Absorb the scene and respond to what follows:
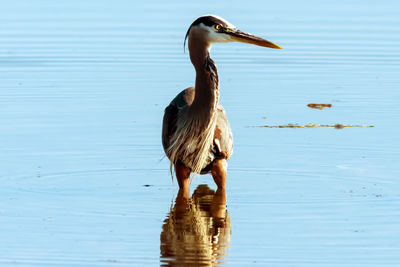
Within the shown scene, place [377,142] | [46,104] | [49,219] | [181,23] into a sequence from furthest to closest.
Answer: [181,23]
[46,104]
[377,142]
[49,219]

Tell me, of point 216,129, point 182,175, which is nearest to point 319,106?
point 216,129

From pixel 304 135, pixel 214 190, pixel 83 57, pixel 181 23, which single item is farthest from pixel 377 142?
pixel 181 23

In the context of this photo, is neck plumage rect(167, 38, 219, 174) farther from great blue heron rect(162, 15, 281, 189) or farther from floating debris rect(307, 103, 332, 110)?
floating debris rect(307, 103, 332, 110)

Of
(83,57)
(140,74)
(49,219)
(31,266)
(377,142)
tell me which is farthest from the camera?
(83,57)

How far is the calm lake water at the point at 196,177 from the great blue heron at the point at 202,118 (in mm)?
313

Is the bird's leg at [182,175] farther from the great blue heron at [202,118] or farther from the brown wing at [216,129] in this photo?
the brown wing at [216,129]

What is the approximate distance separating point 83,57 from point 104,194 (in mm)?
7107

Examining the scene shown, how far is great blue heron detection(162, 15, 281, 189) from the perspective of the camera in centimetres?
809

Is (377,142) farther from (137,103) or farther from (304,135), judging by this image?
(137,103)

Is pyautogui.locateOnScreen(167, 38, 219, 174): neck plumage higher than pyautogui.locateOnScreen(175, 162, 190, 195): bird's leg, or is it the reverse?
pyautogui.locateOnScreen(167, 38, 219, 174): neck plumage

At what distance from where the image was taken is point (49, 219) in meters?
7.56

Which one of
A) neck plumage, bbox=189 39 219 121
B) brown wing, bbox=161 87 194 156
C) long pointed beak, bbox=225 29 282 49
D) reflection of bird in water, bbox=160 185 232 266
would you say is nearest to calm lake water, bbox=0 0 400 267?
reflection of bird in water, bbox=160 185 232 266

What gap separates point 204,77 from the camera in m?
8.03

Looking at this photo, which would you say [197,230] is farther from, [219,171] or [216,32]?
[216,32]
